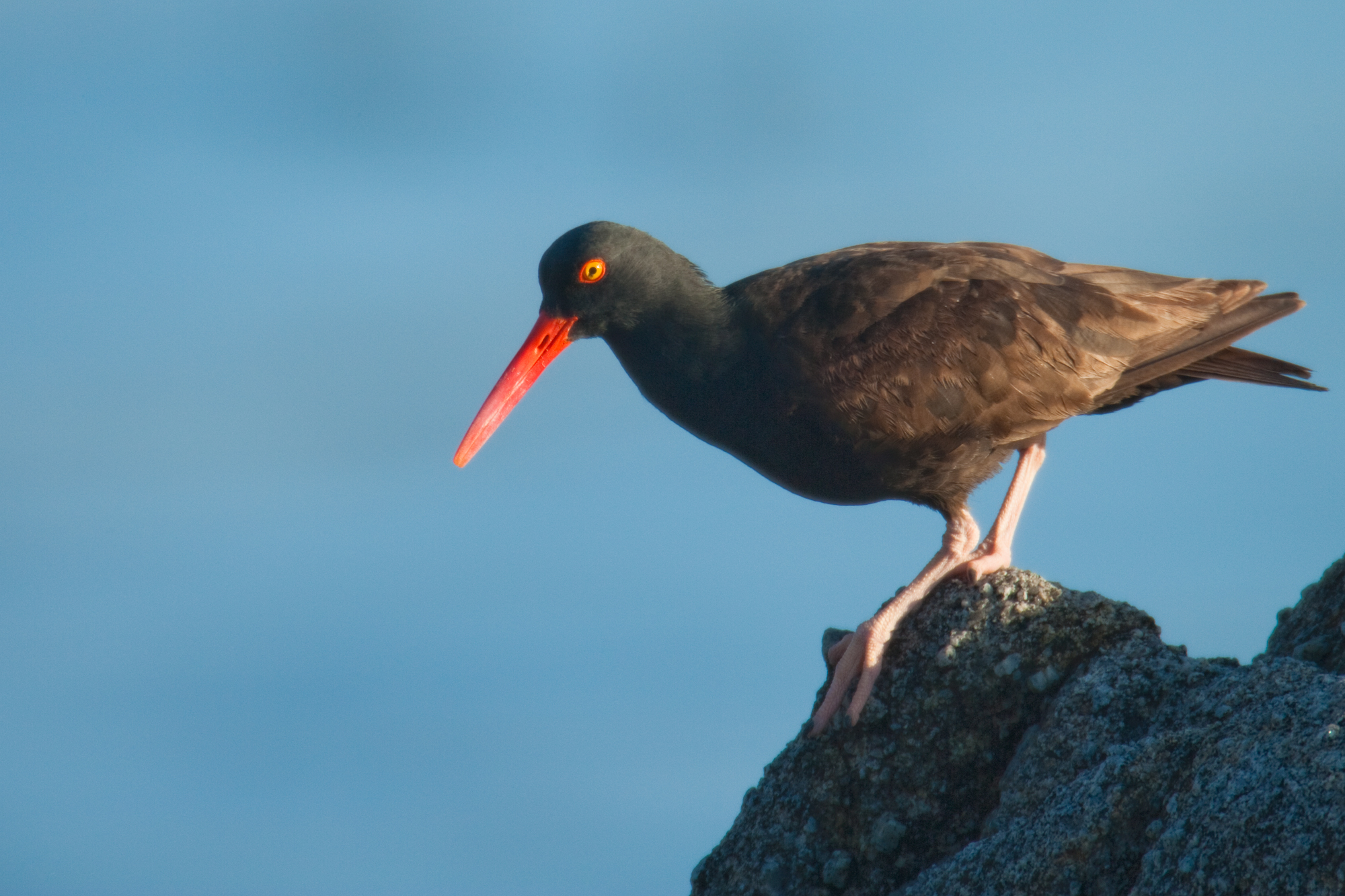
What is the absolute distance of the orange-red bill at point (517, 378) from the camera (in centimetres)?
703

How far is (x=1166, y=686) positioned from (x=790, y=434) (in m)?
2.30

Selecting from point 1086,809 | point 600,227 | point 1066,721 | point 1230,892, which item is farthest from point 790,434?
point 1230,892

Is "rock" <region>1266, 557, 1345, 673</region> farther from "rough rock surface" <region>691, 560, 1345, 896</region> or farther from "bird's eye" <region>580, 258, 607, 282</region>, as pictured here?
"bird's eye" <region>580, 258, 607, 282</region>

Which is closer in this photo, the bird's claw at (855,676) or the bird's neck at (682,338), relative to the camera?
the bird's claw at (855,676)

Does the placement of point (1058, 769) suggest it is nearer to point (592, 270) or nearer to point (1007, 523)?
point (1007, 523)

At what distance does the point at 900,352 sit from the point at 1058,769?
2.46m

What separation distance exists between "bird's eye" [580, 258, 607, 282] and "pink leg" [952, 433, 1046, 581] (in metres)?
2.49

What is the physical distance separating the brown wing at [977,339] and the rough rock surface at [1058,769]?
104 centimetres

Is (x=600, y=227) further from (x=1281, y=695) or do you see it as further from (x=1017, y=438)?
(x=1281, y=695)

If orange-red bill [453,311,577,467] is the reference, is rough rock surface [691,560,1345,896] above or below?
below

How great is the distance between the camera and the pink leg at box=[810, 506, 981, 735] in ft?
18.0

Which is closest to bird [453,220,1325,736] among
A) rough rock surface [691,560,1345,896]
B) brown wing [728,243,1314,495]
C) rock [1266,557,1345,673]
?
brown wing [728,243,1314,495]

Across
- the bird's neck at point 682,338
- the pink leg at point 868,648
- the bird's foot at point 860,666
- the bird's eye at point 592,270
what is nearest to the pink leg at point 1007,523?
the pink leg at point 868,648

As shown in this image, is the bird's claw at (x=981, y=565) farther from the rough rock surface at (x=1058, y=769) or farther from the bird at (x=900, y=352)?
the rough rock surface at (x=1058, y=769)
